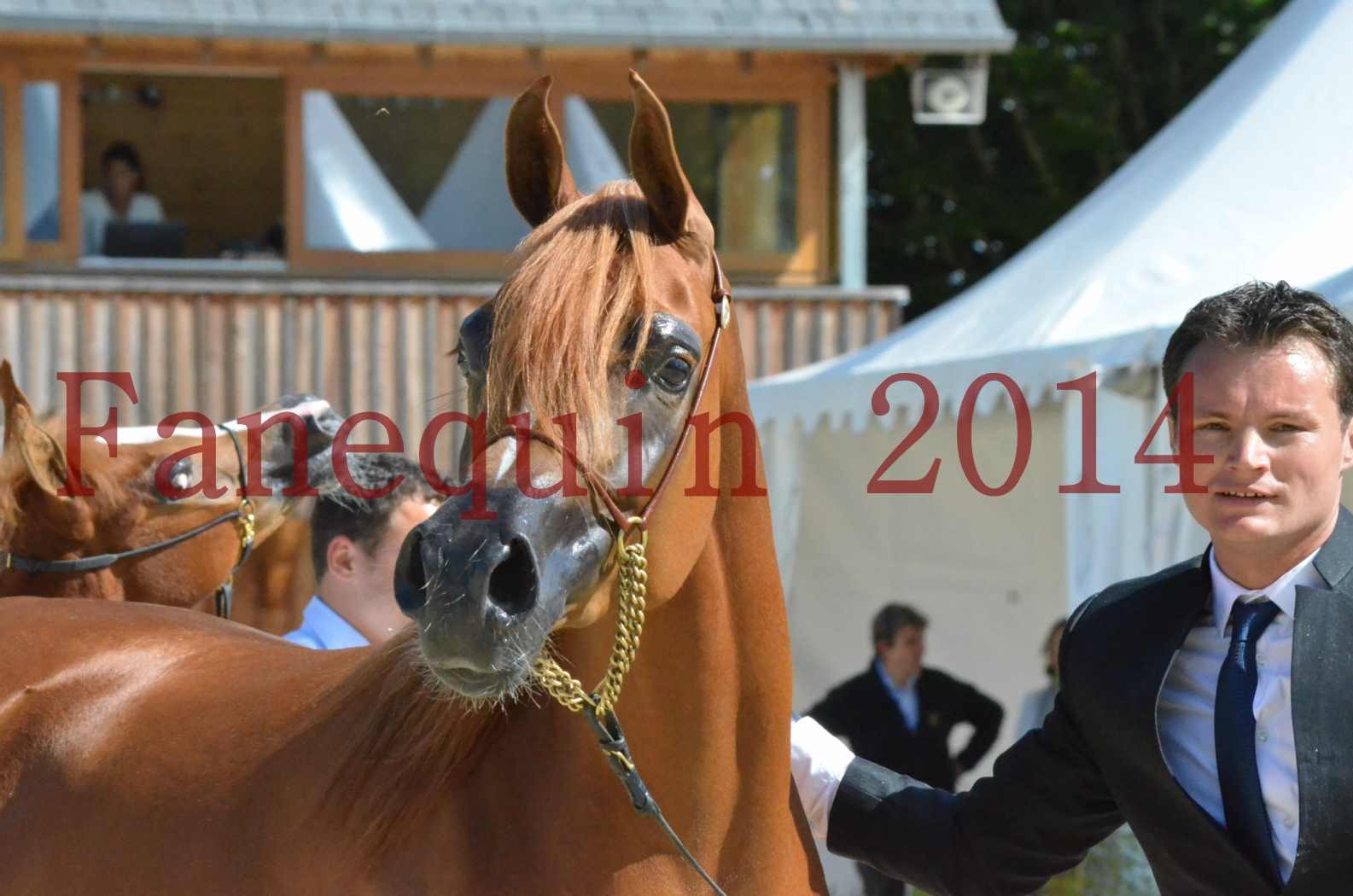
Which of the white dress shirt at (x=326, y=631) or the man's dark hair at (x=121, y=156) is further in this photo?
the man's dark hair at (x=121, y=156)

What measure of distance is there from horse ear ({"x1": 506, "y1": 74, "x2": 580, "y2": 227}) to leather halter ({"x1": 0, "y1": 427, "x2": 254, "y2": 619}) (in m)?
1.82

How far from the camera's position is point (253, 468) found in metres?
4.20

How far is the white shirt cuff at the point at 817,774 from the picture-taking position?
9.23ft

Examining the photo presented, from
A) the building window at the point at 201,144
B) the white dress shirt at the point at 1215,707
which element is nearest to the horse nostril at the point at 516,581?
the white dress shirt at the point at 1215,707

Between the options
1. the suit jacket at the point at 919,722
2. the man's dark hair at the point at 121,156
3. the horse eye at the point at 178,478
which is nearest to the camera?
the horse eye at the point at 178,478

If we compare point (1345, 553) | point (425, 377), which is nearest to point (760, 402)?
point (425, 377)

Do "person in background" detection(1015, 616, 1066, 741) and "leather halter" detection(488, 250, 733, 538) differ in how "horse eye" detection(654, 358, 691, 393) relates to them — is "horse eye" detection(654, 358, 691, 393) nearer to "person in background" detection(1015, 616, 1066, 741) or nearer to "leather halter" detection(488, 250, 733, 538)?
"leather halter" detection(488, 250, 733, 538)

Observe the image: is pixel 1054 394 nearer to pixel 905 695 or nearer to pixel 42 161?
pixel 905 695

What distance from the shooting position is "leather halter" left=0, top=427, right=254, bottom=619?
3939mm

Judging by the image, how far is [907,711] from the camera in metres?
7.08

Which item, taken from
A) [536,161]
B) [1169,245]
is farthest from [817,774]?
[1169,245]

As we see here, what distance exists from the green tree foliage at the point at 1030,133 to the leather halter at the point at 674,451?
14.7 metres

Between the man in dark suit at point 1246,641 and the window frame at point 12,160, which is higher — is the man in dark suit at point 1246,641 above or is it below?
below

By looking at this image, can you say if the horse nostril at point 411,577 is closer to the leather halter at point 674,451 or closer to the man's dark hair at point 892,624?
the leather halter at point 674,451
